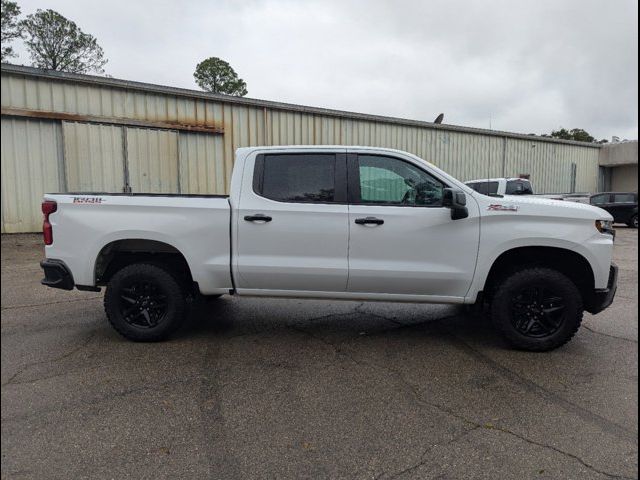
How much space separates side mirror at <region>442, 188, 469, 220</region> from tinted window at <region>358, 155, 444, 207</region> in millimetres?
208

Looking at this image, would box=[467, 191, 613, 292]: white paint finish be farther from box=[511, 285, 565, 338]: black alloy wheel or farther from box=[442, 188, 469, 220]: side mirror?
box=[511, 285, 565, 338]: black alloy wheel

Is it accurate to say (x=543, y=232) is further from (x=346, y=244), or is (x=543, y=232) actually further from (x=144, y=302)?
(x=144, y=302)

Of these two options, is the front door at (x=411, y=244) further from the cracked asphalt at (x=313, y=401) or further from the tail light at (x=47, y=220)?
the tail light at (x=47, y=220)

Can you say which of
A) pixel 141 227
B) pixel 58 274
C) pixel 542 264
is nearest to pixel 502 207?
pixel 542 264

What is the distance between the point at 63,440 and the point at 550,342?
13.1 feet

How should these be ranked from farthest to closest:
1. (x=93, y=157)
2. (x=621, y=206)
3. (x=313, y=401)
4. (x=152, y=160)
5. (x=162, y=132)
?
1. (x=621, y=206)
2. (x=162, y=132)
3. (x=152, y=160)
4. (x=93, y=157)
5. (x=313, y=401)

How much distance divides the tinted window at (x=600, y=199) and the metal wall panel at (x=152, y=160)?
17.0 metres

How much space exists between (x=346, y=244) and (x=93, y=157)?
985cm

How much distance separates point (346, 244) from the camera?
4309mm

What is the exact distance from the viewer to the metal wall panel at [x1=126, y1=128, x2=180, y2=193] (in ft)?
40.4

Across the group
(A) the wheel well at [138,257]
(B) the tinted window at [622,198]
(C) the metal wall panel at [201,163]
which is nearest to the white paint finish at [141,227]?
(A) the wheel well at [138,257]

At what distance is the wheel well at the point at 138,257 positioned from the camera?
4535mm

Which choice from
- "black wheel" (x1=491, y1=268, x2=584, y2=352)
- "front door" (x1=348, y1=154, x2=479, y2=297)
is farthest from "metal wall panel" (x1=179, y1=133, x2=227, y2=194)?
"black wheel" (x1=491, y1=268, x2=584, y2=352)

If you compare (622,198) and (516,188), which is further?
(622,198)
